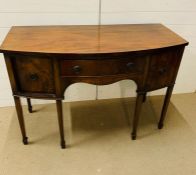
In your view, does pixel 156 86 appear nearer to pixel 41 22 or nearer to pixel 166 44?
pixel 166 44

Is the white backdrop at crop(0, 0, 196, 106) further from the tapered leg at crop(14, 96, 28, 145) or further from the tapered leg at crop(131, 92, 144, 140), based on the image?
the tapered leg at crop(131, 92, 144, 140)

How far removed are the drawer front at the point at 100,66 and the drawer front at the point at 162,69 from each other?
0.09m

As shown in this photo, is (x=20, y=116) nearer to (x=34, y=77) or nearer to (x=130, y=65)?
(x=34, y=77)

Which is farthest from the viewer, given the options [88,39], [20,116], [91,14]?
[91,14]

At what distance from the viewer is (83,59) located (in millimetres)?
1102

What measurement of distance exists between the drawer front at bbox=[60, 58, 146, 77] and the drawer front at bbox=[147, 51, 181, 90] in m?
0.09

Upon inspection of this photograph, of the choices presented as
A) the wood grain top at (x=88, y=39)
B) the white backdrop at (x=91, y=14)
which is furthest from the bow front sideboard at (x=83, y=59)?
the white backdrop at (x=91, y=14)

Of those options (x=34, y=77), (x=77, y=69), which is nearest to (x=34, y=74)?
(x=34, y=77)

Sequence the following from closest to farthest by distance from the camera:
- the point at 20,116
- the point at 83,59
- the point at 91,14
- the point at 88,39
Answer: the point at 83,59
the point at 88,39
the point at 20,116
the point at 91,14

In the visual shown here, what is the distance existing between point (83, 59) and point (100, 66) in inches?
4.2

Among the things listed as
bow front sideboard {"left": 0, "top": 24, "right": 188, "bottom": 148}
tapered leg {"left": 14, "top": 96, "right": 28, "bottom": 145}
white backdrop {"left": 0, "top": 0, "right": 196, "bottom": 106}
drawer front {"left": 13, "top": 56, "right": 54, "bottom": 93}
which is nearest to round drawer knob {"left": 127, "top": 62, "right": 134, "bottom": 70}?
bow front sideboard {"left": 0, "top": 24, "right": 188, "bottom": 148}

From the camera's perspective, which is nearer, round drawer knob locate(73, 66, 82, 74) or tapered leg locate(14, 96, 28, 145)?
round drawer knob locate(73, 66, 82, 74)

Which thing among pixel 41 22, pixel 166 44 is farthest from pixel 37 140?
pixel 166 44

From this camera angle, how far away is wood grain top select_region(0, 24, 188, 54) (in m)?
1.10
